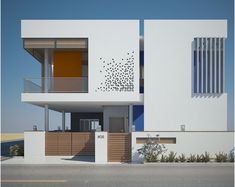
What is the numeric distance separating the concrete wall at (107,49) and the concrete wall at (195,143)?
3248 millimetres

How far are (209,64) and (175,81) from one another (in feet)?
8.27

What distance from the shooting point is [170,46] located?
19906 millimetres

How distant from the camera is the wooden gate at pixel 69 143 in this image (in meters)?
20.1

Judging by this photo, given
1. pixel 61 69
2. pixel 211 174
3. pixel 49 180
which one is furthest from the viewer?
pixel 61 69

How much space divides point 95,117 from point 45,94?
12521mm

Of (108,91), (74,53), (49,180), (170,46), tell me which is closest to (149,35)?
(170,46)

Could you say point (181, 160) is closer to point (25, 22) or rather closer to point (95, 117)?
point (25, 22)

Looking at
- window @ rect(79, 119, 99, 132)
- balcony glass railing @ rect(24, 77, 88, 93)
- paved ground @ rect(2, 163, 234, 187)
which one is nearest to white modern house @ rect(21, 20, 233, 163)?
balcony glass railing @ rect(24, 77, 88, 93)

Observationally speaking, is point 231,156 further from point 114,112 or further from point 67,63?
point 67,63

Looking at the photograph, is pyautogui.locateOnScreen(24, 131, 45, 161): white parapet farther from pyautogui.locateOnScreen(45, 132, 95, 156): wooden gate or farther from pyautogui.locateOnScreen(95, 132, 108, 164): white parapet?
pyautogui.locateOnScreen(95, 132, 108, 164): white parapet

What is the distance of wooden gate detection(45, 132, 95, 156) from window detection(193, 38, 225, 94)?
25.2ft

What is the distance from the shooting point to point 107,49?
19703 millimetres

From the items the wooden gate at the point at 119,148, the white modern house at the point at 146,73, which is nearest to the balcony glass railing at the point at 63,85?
the white modern house at the point at 146,73

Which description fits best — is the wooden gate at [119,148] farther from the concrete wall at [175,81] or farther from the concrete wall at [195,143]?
the concrete wall at [175,81]
